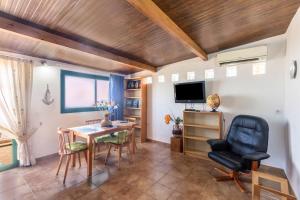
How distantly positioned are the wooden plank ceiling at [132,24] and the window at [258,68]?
51 cm

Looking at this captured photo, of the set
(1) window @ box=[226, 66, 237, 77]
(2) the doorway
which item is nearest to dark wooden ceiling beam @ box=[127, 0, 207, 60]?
(1) window @ box=[226, 66, 237, 77]

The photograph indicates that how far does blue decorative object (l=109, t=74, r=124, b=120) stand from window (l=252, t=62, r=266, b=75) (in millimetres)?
3624

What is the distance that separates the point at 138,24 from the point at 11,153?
3426 mm

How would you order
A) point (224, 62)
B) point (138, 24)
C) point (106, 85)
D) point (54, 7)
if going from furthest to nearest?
1. point (106, 85)
2. point (224, 62)
3. point (138, 24)
4. point (54, 7)

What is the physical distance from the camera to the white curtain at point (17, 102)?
2736mm

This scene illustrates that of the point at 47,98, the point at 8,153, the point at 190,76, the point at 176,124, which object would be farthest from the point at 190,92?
the point at 8,153

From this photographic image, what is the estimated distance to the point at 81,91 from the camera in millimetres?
4109

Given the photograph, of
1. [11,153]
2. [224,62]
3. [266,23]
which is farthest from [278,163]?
[11,153]

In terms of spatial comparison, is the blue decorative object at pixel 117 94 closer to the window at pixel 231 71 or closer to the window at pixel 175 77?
the window at pixel 175 77

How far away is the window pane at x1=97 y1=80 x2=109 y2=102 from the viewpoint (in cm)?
454

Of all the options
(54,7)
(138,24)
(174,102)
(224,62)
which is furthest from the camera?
(174,102)

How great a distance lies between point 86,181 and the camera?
247 cm

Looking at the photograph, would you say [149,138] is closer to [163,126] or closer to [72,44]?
[163,126]

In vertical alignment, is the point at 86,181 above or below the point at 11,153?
below
